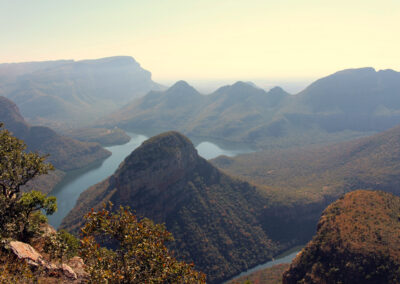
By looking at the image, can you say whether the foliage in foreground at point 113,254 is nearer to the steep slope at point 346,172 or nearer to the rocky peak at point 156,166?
the rocky peak at point 156,166

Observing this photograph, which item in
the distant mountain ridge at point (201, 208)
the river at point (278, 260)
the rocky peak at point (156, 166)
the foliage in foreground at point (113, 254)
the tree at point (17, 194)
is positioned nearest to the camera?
the foliage in foreground at point (113, 254)

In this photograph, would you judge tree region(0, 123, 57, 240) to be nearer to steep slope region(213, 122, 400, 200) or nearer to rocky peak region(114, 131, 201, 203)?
rocky peak region(114, 131, 201, 203)

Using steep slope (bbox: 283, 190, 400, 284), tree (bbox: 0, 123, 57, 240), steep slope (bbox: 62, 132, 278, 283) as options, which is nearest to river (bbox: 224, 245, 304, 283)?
steep slope (bbox: 62, 132, 278, 283)

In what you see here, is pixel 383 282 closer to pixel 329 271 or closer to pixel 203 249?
pixel 329 271

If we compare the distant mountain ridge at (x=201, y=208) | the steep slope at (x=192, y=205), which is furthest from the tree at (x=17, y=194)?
the steep slope at (x=192, y=205)

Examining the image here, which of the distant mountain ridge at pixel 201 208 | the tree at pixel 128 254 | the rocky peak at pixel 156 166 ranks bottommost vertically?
the distant mountain ridge at pixel 201 208

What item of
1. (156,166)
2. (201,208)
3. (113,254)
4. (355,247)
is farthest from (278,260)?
(113,254)

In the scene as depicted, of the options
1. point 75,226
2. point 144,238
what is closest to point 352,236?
point 144,238
